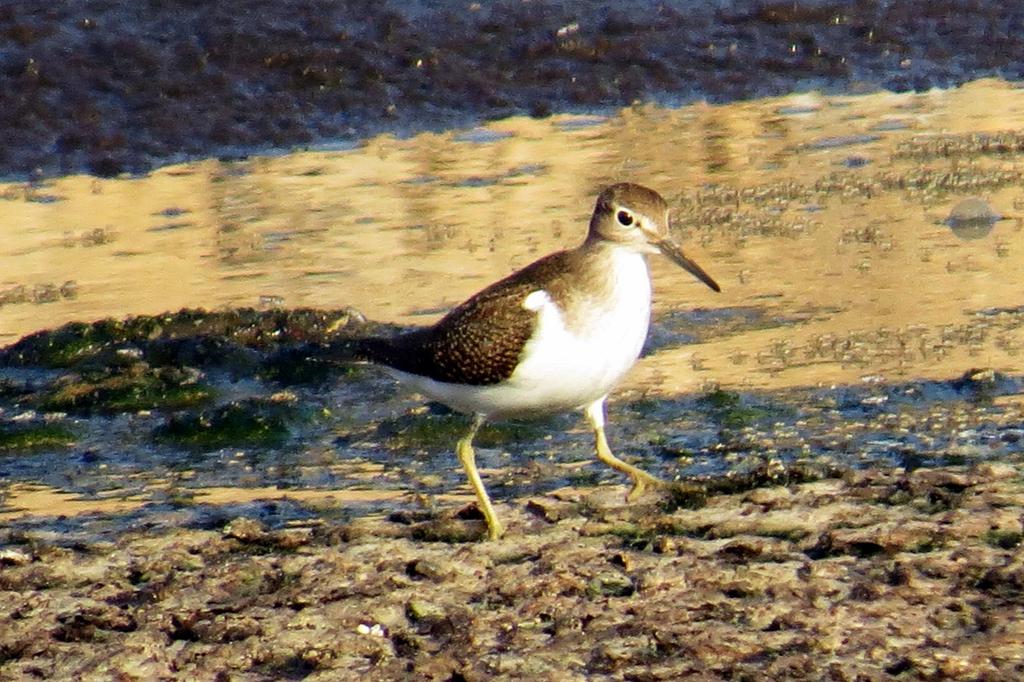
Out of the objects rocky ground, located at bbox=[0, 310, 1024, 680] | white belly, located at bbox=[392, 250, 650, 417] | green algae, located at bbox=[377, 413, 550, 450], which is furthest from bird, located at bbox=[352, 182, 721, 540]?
green algae, located at bbox=[377, 413, 550, 450]

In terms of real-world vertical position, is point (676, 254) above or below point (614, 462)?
above

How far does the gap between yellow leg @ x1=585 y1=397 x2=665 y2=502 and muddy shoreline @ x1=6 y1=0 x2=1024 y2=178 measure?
578cm

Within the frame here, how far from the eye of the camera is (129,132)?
38.7 ft

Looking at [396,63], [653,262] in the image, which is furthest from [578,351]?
[396,63]

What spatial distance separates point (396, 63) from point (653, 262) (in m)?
4.02

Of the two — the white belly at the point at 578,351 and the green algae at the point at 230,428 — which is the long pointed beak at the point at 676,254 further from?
the green algae at the point at 230,428

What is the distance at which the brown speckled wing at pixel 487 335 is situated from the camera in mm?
6031

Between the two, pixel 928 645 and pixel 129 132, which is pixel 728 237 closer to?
pixel 129 132

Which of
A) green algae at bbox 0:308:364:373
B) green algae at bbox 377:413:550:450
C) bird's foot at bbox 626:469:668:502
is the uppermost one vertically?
bird's foot at bbox 626:469:668:502

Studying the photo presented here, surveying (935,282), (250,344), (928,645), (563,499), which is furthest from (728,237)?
(928,645)

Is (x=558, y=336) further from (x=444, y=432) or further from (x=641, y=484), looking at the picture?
(x=444, y=432)

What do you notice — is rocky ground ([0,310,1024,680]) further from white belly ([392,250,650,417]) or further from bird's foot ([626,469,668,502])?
white belly ([392,250,650,417])

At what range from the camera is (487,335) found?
240 inches

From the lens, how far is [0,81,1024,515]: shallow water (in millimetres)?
7266
